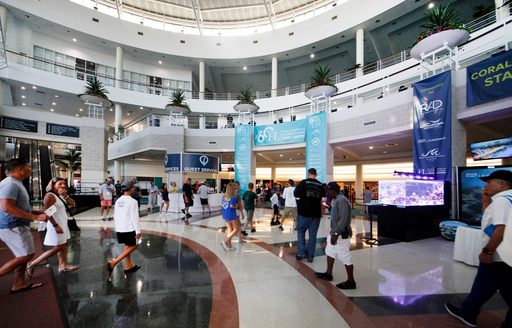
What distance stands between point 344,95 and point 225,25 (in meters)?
16.7

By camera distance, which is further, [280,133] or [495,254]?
[280,133]

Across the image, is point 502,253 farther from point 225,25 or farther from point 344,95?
point 225,25

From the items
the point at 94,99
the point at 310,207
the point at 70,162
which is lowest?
the point at 310,207

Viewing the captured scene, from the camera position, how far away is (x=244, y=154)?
605 inches

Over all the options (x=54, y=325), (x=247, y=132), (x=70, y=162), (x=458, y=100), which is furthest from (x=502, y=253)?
(x=70, y=162)

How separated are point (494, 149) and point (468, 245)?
4765 mm

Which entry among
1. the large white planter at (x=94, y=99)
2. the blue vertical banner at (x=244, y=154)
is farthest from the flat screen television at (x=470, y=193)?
the large white planter at (x=94, y=99)

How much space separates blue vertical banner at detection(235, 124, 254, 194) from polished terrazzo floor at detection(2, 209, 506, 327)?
9836 millimetres

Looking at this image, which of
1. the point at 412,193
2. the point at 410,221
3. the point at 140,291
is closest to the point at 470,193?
the point at 412,193

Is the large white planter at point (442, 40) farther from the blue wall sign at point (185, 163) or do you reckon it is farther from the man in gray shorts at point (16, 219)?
the man in gray shorts at point (16, 219)

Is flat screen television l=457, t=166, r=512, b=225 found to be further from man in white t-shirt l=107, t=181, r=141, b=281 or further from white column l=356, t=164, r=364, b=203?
white column l=356, t=164, r=364, b=203

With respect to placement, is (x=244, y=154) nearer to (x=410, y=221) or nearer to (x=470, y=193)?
(x=410, y=221)

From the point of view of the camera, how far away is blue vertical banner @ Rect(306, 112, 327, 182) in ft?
39.1

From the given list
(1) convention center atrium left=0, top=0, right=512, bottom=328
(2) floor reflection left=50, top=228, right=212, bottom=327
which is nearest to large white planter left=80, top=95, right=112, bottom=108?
(1) convention center atrium left=0, top=0, right=512, bottom=328
